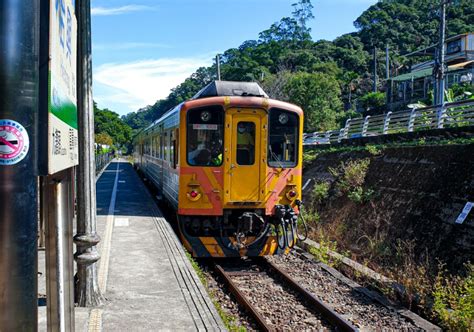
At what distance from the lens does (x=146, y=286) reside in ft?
21.2

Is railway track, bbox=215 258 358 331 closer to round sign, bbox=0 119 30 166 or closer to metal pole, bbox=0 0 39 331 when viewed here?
metal pole, bbox=0 0 39 331

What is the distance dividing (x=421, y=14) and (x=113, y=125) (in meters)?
58.3

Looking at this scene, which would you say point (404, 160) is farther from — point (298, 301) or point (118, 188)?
point (118, 188)

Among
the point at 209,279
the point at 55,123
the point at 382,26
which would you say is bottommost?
the point at 209,279

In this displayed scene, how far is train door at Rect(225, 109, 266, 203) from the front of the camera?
9.32m

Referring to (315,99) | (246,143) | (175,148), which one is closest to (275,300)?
(246,143)

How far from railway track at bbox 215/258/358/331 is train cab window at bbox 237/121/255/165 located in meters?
2.10

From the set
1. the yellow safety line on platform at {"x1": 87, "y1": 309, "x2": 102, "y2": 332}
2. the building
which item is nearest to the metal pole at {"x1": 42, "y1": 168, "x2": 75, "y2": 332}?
the yellow safety line on platform at {"x1": 87, "y1": 309, "x2": 102, "y2": 332}

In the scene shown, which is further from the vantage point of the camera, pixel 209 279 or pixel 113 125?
pixel 113 125

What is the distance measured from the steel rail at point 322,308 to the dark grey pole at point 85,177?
3.05 m

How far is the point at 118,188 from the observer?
19.5m

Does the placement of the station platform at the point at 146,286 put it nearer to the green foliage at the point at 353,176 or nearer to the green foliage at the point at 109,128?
the green foliage at the point at 353,176

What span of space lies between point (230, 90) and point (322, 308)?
15.7ft

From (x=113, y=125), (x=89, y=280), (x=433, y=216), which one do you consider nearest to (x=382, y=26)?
(x=113, y=125)
